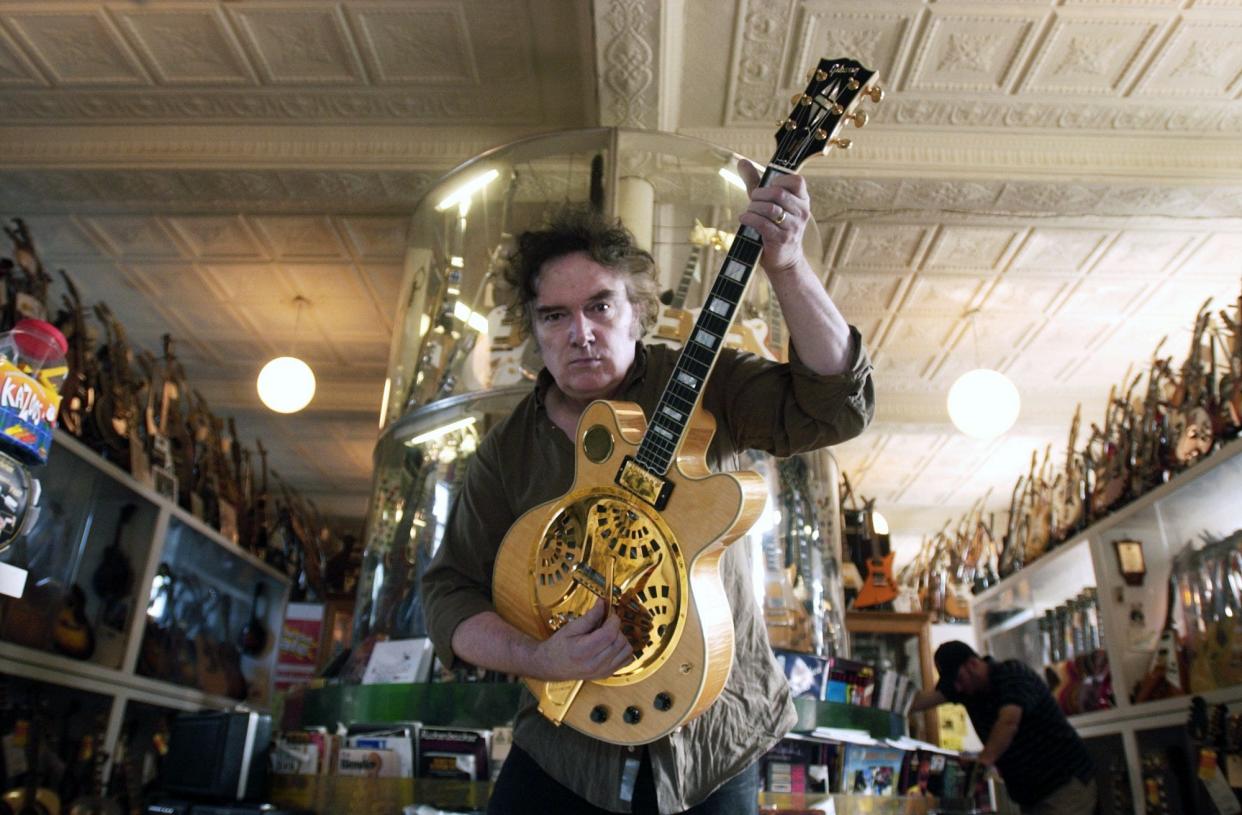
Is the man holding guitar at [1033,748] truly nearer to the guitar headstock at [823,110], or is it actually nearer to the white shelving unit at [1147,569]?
the white shelving unit at [1147,569]

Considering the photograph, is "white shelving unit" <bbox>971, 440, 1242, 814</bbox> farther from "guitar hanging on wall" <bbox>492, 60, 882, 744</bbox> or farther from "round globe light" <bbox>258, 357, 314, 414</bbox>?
"round globe light" <bbox>258, 357, 314, 414</bbox>

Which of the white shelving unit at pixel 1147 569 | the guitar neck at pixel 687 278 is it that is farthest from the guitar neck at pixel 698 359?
the white shelving unit at pixel 1147 569

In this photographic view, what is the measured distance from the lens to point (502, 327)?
2832 millimetres

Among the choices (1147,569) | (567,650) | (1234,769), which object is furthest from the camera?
(1147,569)

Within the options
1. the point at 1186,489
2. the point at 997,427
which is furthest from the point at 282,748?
the point at 997,427

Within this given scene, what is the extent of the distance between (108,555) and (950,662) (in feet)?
13.2

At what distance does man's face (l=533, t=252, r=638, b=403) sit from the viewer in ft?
3.84

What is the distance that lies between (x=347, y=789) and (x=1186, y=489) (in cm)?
374

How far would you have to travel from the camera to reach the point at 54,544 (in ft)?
11.9

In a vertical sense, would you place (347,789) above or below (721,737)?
below

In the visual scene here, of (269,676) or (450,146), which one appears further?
(269,676)

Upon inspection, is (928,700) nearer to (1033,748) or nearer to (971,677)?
(971,677)

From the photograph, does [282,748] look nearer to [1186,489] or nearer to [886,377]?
[1186,489]

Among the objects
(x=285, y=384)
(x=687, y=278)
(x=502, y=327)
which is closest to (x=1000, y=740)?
(x=687, y=278)
